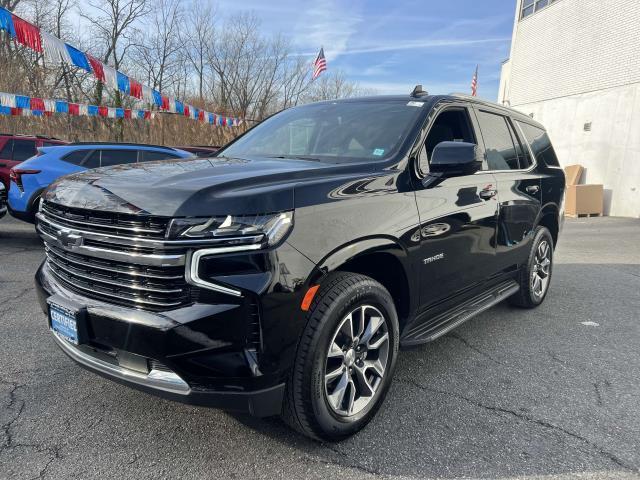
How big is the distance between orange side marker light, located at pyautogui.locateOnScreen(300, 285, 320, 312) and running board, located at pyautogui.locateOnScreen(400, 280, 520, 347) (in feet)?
3.21

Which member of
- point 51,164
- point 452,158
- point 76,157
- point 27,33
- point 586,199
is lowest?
point 586,199

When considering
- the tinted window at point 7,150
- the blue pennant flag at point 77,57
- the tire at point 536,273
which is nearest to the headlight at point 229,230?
the tire at point 536,273

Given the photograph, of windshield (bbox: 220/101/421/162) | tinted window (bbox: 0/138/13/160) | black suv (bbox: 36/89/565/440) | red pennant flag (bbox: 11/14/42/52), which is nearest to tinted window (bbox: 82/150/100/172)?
red pennant flag (bbox: 11/14/42/52)

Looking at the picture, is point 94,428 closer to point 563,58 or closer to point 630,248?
point 630,248

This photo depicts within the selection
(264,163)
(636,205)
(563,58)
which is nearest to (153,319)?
(264,163)

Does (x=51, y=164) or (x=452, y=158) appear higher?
(x=452, y=158)

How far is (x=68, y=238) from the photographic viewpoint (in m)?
2.30

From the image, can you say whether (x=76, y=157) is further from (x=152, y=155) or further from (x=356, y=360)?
(x=356, y=360)

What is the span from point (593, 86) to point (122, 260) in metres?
16.9

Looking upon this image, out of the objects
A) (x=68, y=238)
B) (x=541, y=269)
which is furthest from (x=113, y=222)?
(x=541, y=269)

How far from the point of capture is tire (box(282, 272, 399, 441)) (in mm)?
2189

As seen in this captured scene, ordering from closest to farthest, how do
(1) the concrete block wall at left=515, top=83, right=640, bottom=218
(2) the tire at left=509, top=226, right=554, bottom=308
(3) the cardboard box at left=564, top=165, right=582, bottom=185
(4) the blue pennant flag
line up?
(2) the tire at left=509, top=226, right=554, bottom=308, (4) the blue pennant flag, (1) the concrete block wall at left=515, top=83, right=640, bottom=218, (3) the cardboard box at left=564, top=165, right=582, bottom=185

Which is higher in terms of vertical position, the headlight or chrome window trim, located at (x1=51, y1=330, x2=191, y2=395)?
the headlight

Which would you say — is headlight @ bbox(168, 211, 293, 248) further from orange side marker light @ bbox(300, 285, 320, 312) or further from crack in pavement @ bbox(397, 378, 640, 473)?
crack in pavement @ bbox(397, 378, 640, 473)
